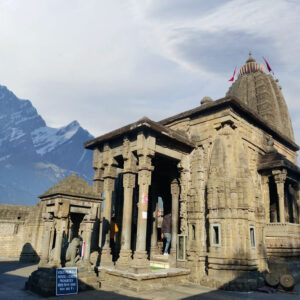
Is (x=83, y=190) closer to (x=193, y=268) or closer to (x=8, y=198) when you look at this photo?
(x=193, y=268)

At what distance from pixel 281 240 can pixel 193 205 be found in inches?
182

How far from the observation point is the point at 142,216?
11.0 metres

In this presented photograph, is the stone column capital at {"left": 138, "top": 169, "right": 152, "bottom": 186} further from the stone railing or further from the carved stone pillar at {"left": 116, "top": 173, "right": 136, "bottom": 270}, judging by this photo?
the stone railing

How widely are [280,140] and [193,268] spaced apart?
10.8 meters

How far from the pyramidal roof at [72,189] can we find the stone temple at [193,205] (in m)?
0.04

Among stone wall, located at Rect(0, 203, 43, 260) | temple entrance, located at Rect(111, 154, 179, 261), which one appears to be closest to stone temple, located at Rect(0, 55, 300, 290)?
temple entrance, located at Rect(111, 154, 179, 261)

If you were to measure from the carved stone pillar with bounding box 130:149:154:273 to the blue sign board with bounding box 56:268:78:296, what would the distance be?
2.21 m

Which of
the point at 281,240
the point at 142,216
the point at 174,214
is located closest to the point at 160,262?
the point at 174,214

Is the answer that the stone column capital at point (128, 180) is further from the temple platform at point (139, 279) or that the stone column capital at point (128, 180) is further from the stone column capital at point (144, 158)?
the temple platform at point (139, 279)

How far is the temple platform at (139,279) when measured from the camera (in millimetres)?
9484

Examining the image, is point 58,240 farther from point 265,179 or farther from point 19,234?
point 19,234

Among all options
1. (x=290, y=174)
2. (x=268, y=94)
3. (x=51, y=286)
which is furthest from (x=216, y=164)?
(x=268, y=94)

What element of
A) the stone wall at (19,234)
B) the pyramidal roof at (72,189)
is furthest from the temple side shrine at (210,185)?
the stone wall at (19,234)

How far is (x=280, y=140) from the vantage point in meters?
17.6
